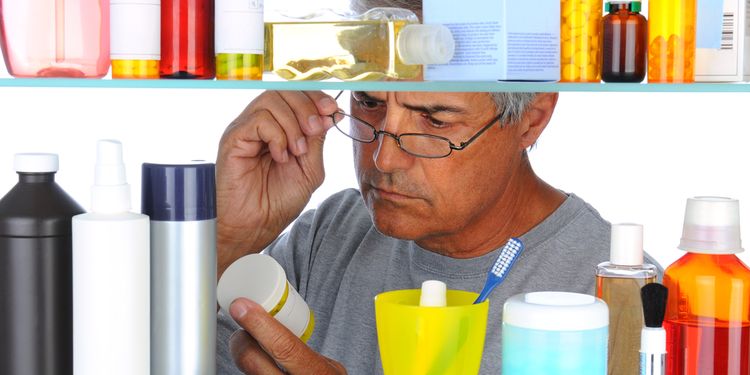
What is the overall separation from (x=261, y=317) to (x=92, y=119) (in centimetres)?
88

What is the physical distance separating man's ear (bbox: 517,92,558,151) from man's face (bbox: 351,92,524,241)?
10 mm

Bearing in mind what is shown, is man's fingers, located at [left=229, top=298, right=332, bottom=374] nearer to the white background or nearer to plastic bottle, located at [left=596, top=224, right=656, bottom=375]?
plastic bottle, located at [left=596, top=224, right=656, bottom=375]

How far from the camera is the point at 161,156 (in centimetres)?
165

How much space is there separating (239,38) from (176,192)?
0.41ft

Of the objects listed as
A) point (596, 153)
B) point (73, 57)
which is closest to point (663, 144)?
point (596, 153)

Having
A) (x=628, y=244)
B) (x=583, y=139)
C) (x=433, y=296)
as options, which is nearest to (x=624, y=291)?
(x=628, y=244)

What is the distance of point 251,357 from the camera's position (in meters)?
0.92

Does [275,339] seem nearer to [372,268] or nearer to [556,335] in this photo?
[556,335]

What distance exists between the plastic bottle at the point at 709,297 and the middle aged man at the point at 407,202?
0.98ft

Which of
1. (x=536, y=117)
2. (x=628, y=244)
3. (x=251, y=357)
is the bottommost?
(x=251, y=357)

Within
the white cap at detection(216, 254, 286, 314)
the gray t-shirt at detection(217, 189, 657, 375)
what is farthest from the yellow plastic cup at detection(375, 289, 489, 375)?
the gray t-shirt at detection(217, 189, 657, 375)

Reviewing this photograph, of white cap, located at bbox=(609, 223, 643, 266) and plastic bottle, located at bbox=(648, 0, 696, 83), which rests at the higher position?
plastic bottle, located at bbox=(648, 0, 696, 83)

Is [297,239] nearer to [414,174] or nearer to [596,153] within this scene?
[414,174]

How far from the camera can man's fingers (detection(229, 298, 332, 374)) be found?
87cm
